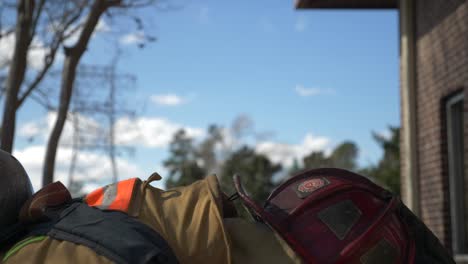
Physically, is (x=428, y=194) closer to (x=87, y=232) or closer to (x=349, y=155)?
(x=87, y=232)

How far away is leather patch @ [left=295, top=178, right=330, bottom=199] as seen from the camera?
223cm

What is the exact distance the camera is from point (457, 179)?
8.11 m

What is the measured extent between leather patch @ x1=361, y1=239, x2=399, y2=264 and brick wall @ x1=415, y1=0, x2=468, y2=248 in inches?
216

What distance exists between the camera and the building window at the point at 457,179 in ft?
26.6

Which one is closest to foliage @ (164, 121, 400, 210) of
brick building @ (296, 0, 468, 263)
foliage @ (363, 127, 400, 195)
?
foliage @ (363, 127, 400, 195)

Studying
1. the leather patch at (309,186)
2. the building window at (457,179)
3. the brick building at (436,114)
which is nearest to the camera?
the leather patch at (309,186)

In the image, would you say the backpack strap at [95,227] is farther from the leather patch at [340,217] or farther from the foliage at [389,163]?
the foliage at [389,163]

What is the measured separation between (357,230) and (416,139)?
7.18 meters

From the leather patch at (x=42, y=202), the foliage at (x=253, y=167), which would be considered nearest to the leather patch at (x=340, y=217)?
the leather patch at (x=42, y=202)

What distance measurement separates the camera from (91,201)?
2143 millimetres

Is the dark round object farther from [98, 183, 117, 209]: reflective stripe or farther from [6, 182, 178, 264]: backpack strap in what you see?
[98, 183, 117, 209]: reflective stripe

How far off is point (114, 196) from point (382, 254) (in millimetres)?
856

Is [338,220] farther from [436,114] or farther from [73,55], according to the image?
[436,114]

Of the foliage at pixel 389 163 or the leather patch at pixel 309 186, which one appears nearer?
the leather patch at pixel 309 186
